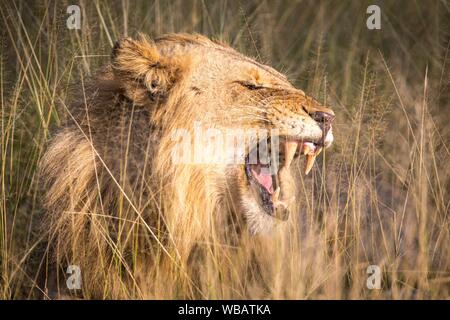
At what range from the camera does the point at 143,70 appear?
15.3 feet

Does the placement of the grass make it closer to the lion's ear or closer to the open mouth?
the open mouth

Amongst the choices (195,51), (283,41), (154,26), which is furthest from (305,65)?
(195,51)

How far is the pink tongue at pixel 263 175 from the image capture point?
4.72 meters

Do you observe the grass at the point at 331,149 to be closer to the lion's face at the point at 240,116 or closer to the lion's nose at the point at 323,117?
the lion's face at the point at 240,116

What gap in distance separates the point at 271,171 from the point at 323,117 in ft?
1.29

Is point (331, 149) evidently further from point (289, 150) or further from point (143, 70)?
point (143, 70)

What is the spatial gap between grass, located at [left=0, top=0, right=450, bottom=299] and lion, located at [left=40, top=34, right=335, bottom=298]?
0.13 metres

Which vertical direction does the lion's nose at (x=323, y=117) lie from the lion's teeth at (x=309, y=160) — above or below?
above

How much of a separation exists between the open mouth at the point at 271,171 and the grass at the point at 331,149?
0.54 feet

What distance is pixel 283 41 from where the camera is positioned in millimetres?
8461

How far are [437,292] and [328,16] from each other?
4.56 metres

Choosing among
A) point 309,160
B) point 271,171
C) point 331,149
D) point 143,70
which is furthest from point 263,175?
point 331,149

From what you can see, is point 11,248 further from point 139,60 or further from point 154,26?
point 154,26

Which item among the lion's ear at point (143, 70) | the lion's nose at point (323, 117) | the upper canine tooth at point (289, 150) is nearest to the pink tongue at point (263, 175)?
the upper canine tooth at point (289, 150)
